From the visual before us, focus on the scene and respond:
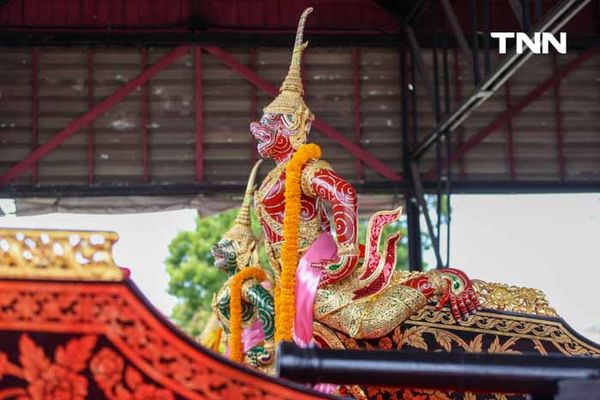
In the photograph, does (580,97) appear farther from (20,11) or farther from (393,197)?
(20,11)

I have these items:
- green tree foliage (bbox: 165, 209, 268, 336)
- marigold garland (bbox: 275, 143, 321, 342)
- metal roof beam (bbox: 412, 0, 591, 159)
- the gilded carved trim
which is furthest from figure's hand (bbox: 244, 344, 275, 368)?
green tree foliage (bbox: 165, 209, 268, 336)

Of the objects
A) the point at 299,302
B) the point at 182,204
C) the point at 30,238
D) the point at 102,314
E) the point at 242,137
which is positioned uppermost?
the point at 242,137

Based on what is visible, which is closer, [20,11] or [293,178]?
[293,178]

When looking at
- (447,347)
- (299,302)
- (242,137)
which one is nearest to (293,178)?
(299,302)

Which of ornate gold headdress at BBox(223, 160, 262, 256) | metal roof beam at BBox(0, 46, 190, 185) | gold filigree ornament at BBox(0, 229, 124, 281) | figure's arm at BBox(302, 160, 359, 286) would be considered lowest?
gold filigree ornament at BBox(0, 229, 124, 281)

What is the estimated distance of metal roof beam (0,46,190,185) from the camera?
27.9 ft

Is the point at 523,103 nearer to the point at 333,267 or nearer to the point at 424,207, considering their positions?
the point at 424,207

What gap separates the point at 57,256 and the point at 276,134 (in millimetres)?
2270

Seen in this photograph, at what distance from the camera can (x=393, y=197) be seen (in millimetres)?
8938

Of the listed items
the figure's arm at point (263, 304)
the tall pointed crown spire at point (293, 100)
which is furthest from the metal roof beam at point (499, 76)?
the figure's arm at point (263, 304)

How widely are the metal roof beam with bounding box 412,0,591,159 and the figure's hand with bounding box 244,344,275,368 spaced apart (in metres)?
2.24

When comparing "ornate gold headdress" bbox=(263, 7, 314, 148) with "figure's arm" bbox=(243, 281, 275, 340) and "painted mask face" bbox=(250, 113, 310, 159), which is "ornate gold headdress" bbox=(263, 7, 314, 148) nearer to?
"painted mask face" bbox=(250, 113, 310, 159)

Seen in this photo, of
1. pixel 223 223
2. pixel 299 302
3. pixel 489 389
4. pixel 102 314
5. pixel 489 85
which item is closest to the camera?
pixel 489 389

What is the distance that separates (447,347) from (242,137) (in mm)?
4787
